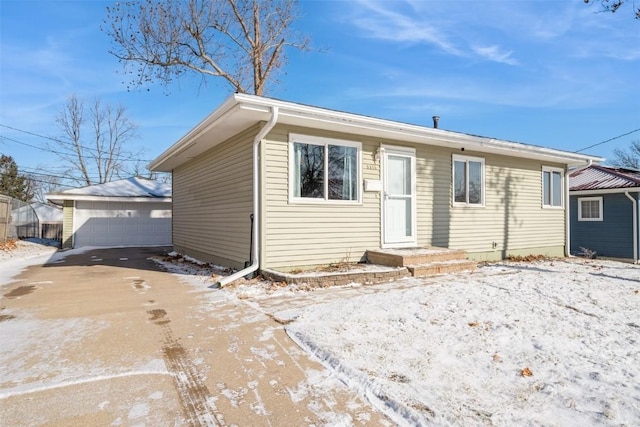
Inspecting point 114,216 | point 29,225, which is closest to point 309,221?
point 114,216

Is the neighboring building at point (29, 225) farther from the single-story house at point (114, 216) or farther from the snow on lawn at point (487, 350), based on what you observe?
the snow on lawn at point (487, 350)

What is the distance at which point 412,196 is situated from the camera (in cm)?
820

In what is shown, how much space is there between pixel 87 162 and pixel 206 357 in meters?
31.1

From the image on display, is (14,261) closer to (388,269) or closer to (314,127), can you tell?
(314,127)

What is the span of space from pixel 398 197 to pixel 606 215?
1079 centimetres

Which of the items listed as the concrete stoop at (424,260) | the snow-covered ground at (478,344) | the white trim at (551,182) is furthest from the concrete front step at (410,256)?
the white trim at (551,182)

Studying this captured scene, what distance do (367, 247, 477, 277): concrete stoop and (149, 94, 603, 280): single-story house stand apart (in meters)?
0.44

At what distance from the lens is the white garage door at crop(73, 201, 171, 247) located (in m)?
16.2

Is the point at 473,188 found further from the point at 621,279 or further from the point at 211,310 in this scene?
the point at 211,310

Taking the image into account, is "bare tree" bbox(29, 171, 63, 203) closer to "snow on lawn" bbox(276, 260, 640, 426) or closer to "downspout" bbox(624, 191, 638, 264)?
"snow on lawn" bbox(276, 260, 640, 426)

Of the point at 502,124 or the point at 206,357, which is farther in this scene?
the point at 502,124

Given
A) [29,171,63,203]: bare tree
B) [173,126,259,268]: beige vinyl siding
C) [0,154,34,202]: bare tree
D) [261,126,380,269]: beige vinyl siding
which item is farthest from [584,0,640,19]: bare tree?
[0,154,34,202]: bare tree

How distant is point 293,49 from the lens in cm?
1595

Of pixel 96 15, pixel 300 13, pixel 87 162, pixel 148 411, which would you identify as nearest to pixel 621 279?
pixel 148 411
